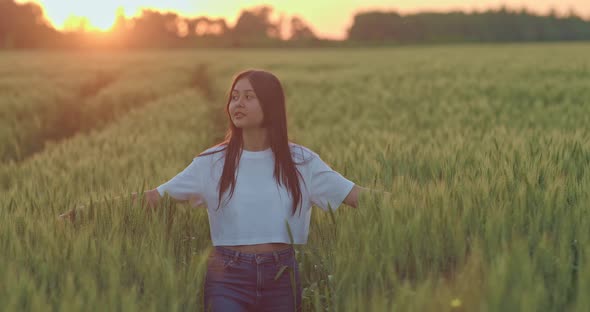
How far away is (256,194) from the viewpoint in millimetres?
2539

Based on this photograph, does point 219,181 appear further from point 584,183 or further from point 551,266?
point 584,183

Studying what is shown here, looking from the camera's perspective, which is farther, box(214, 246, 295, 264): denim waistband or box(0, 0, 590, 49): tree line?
box(0, 0, 590, 49): tree line

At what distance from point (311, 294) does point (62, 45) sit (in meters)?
88.5

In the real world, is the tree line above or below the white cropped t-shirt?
above

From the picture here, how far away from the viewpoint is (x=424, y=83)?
451 inches

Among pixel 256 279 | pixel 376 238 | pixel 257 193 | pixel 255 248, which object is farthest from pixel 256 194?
pixel 376 238

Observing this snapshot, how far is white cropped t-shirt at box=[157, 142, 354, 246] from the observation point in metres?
2.50

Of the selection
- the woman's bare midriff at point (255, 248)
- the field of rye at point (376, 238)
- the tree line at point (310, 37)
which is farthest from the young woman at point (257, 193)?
the tree line at point (310, 37)

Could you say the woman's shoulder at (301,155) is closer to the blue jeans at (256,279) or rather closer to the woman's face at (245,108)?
the woman's face at (245,108)

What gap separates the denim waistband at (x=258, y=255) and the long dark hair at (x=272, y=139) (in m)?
0.19

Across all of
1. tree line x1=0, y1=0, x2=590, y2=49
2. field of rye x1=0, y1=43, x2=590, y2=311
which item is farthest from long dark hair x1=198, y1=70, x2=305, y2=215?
tree line x1=0, y1=0, x2=590, y2=49

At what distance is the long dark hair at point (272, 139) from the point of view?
2559 mm

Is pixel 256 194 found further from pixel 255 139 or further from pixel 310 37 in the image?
pixel 310 37

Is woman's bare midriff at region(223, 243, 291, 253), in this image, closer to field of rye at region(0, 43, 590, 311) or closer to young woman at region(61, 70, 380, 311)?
young woman at region(61, 70, 380, 311)
